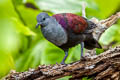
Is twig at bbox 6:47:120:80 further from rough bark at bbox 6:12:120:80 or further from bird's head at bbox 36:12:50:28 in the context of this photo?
bird's head at bbox 36:12:50:28

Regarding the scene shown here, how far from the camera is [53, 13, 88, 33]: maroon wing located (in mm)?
1168

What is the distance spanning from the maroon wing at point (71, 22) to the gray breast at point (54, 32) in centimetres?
3

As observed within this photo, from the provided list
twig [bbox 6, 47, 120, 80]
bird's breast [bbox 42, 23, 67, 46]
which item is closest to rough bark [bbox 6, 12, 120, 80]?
twig [bbox 6, 47, 120, 80]

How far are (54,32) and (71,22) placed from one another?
0.11 m

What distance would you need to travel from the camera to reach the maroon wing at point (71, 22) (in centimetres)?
117

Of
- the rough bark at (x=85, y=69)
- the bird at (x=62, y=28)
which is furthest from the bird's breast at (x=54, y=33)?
the rough bark at (x=85, y=69)

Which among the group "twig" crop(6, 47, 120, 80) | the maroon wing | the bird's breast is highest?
the maroon wing

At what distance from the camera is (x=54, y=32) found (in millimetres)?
1165

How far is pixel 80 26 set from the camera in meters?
1.24

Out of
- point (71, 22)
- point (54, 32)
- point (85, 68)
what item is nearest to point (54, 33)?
point (54, 32)

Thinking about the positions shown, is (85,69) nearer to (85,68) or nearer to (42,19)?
(85,68)

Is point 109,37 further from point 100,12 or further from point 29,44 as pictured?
point 29,44

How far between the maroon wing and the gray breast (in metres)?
0.03

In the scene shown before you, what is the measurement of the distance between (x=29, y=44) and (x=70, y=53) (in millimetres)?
611
